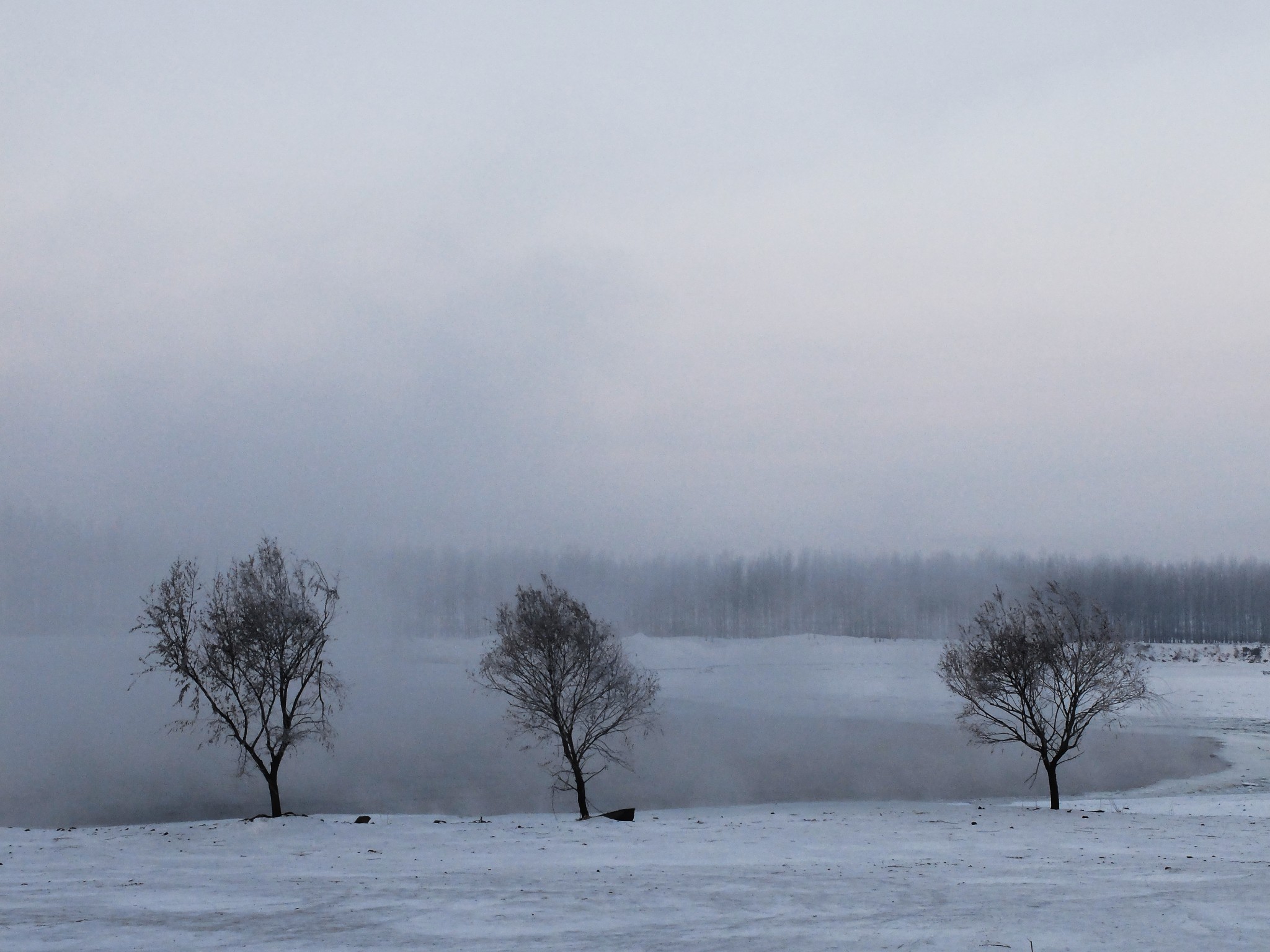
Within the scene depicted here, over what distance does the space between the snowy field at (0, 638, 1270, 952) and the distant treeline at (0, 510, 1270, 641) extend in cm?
12120

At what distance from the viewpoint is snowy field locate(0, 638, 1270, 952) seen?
12164mm

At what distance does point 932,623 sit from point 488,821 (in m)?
144

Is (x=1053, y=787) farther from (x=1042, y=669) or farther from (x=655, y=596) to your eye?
(x=655, y=596)

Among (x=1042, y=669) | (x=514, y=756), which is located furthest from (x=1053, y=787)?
(x=514, y=756)

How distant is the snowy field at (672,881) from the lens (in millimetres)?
12164

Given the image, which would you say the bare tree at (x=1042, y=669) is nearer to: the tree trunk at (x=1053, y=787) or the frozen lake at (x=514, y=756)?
the tree trunk at (x=1053, y=787)

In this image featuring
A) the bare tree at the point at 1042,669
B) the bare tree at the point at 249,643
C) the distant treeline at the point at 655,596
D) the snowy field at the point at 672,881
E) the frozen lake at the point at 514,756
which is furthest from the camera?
the distant treeline at the point at 655,596

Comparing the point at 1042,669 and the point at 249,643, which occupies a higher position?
the point at 249,643

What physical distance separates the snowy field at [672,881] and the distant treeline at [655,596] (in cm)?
12120

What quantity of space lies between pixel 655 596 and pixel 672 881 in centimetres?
14979

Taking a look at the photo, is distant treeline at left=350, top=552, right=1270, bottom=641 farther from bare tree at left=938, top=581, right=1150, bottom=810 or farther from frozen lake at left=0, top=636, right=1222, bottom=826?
bare tree at left=938, top=581, right=1150, bottom=810

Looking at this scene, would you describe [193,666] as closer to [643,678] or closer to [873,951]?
[643,678]

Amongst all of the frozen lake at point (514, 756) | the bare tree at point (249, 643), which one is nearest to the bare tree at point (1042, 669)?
the frozen lake at point (514, 756)

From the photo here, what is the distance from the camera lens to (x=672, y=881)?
53.8ft
